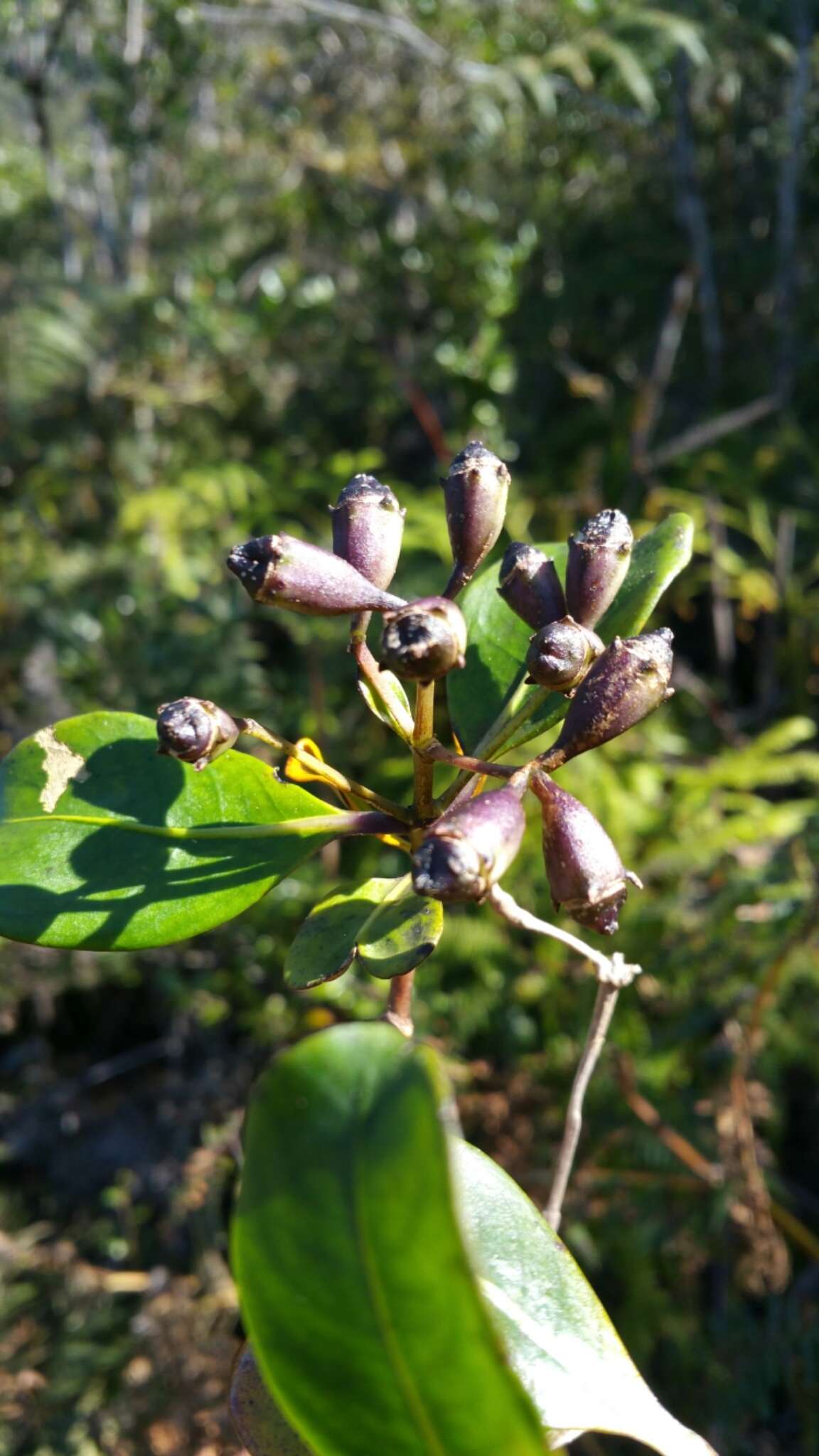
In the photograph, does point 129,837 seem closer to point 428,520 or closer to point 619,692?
point 619,692

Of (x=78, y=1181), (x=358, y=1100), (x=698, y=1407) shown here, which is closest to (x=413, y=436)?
(x=78, y=1181)

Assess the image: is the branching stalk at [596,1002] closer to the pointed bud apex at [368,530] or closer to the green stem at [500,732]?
the green stem at [500,732]

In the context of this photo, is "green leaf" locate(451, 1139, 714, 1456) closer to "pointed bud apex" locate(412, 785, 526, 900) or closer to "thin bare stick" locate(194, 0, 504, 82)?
"pointed bud apex" locate(412, 785, 526, 900)

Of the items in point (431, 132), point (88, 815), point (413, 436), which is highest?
point (88, 815)

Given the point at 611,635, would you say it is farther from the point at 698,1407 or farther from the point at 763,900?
the point at 698,1407

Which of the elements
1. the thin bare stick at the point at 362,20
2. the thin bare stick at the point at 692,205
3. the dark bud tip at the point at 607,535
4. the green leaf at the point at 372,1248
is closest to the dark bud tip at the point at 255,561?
the dark bud tip at the point at 607,535

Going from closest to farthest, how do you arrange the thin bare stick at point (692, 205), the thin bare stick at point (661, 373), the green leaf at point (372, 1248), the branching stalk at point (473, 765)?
1. the green leaf at point (372, 1248)
2. the branching stalk at point (473, 765)
3. the thin bare stick at point (661, 373)
4. the thin bare stick at point (692, 205)

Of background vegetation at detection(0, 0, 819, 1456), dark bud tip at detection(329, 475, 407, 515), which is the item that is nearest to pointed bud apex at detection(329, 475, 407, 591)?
dark bud tip at detection(329, 475, 407, 515)

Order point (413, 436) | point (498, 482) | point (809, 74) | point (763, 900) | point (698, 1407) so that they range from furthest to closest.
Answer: point (413, 436)
point (809, 74)
point (763, 900)
point (698, 1407)
point (498, 482)
